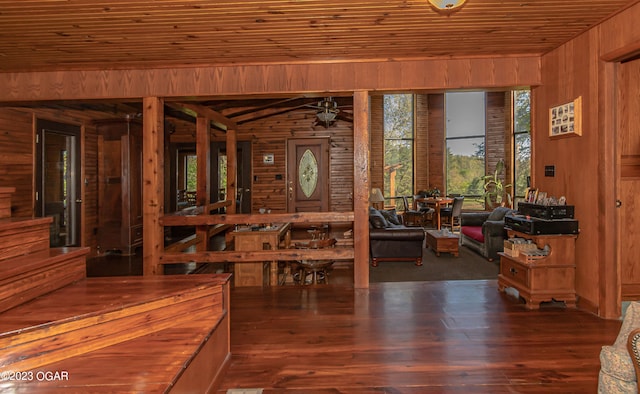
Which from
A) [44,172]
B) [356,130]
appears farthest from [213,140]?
[356,130]

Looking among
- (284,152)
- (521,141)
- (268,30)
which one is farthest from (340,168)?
(268,30)

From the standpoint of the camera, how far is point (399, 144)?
1077cm

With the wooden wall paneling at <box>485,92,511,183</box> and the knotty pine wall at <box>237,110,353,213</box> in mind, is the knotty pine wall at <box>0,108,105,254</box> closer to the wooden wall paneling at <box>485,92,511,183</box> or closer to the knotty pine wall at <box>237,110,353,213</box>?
the knotty pine wall at <box>237,110,353,213</box>

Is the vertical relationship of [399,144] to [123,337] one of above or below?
above

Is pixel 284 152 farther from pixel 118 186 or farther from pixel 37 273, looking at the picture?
pixel 37 273

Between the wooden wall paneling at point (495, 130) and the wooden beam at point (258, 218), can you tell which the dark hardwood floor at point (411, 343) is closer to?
the wooden beam at point (258, 218)

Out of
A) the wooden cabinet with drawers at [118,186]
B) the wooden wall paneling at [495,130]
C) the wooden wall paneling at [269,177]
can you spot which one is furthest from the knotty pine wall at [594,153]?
the wooden wall paneling at [495,130]

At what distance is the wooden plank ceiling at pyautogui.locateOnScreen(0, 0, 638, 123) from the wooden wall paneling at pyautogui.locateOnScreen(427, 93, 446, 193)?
707cm

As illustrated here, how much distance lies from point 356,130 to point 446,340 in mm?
2362

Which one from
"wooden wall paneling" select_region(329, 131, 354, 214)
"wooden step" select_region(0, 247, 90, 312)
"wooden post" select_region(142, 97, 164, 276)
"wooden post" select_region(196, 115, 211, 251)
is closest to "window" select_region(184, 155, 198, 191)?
"wooden wall paneling" select_region(329, 131, 354, 214)

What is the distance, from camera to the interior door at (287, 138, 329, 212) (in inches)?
332

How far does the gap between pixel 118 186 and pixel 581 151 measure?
21.6ft

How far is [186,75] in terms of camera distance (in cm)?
398

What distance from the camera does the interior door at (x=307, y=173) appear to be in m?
8.43
